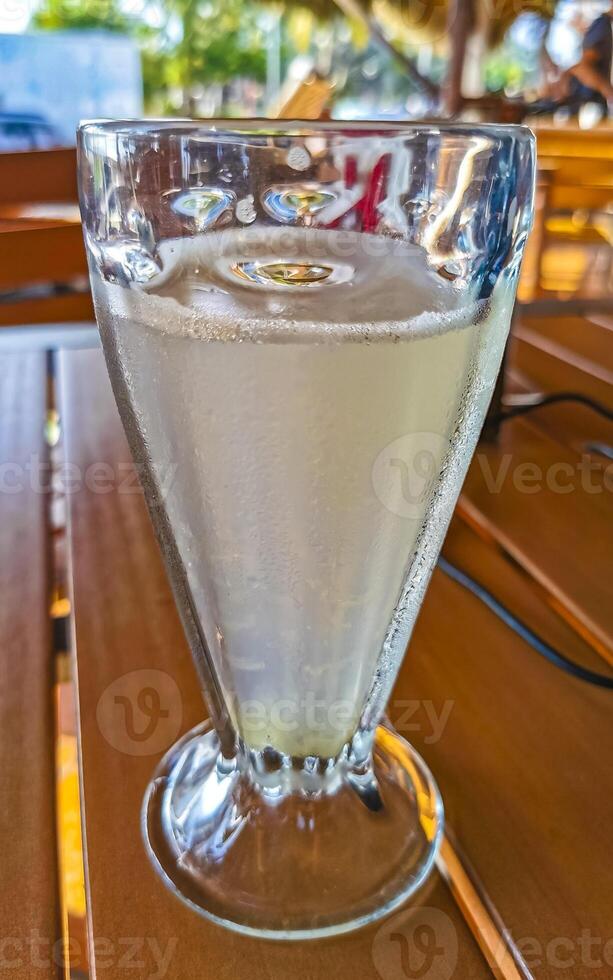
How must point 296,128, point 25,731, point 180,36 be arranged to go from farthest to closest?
point 180,36 → point 25,731 → point 296,128

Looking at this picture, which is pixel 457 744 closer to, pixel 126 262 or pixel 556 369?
pixel 126 262

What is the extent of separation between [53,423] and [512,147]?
1.27 feet

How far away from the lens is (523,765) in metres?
0.23

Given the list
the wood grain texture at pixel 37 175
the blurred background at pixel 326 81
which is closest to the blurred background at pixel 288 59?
the blurred background at pixel 326 81

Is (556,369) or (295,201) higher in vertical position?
(295,201)

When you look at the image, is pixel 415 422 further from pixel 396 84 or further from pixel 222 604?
pixel 396 84

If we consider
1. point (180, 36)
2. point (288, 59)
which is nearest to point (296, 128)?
point (288, 59)

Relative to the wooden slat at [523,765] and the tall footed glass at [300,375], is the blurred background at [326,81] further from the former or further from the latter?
the wooden slat at [523,765]

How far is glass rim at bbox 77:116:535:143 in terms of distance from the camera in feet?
0.45

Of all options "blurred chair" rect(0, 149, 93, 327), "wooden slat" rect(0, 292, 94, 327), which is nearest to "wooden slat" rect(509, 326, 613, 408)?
"blurred chair" rect(0, 149, 93, 327)

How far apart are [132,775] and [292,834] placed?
0.05m

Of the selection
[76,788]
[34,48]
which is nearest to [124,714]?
[76,788]

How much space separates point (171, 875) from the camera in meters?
0.20

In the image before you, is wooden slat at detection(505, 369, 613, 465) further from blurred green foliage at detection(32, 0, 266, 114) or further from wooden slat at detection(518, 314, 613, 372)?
blurred green foliage at detection(32, 0, 266, 114)
